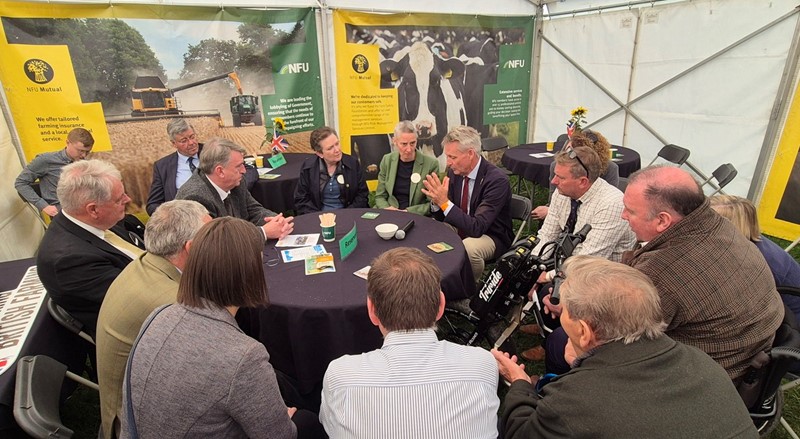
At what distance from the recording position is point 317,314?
2146mm

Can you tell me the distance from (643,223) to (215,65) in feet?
19.0

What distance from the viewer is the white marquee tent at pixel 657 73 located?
16.2 feet

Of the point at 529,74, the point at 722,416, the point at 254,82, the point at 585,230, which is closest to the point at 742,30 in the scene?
the point at 529,74

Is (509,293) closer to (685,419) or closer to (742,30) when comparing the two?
(685,419)

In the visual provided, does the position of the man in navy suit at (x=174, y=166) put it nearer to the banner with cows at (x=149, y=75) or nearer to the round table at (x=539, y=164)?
the banner with cows at (x=149, y=75)

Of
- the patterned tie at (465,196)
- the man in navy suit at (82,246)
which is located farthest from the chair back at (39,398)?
the patterned tie at (465,196)

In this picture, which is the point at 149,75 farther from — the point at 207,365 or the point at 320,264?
the point at 207,365

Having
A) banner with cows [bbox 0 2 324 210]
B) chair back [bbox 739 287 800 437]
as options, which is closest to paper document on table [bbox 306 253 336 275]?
chair back [bbox 739 287 800 437]

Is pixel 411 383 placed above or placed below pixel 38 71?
below

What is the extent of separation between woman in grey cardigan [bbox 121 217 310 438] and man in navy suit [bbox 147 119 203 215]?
3.06m

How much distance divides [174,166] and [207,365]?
3572mm

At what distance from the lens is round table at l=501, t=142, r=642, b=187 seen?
5324mm

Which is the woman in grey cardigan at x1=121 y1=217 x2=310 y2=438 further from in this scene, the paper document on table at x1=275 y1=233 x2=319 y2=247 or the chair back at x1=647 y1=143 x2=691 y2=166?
the chair back at x1=647 y1=143 x2=691 y2=166

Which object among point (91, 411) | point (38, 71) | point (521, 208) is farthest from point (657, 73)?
point (38, 71)
